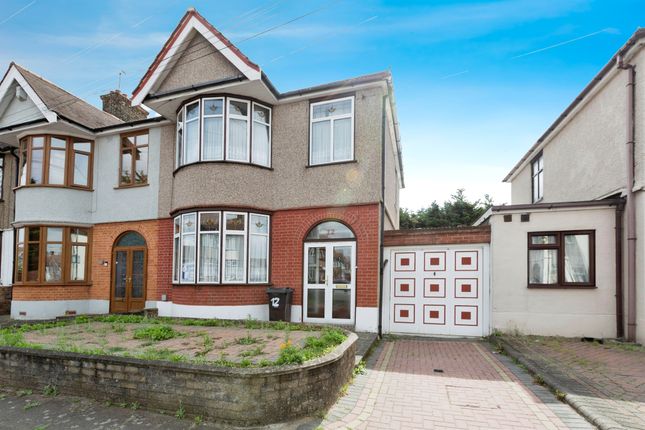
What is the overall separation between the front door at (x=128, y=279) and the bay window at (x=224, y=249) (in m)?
2.56

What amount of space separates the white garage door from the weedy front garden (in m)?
3.30

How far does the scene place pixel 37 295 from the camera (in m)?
13.5

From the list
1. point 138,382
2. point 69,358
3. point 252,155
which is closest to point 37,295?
point 252,155

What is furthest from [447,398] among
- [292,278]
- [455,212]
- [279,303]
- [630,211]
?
[455,212]

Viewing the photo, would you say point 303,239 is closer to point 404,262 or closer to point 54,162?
point 404,262

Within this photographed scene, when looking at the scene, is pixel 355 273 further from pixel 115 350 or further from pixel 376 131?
pixel 115 350

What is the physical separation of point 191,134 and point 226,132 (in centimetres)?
115

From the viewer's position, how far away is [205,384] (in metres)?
4.60

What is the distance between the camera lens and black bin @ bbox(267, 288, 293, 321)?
10.8 meters

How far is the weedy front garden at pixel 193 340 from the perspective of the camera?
534cm

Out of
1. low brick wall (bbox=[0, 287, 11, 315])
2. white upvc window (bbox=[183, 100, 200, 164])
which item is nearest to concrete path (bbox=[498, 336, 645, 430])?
white upvc window (bbox=[183, 100, 200, 164])

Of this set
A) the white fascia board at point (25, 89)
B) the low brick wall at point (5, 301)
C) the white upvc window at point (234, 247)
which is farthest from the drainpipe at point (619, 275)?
the low brick wall at point (5, 301)

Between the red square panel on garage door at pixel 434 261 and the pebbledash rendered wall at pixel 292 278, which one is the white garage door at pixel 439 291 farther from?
the pebbledash rendered wall at pixel 292 278

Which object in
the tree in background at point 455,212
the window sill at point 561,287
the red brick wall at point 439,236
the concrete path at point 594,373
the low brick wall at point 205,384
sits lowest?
the concrete path at point 594,373
